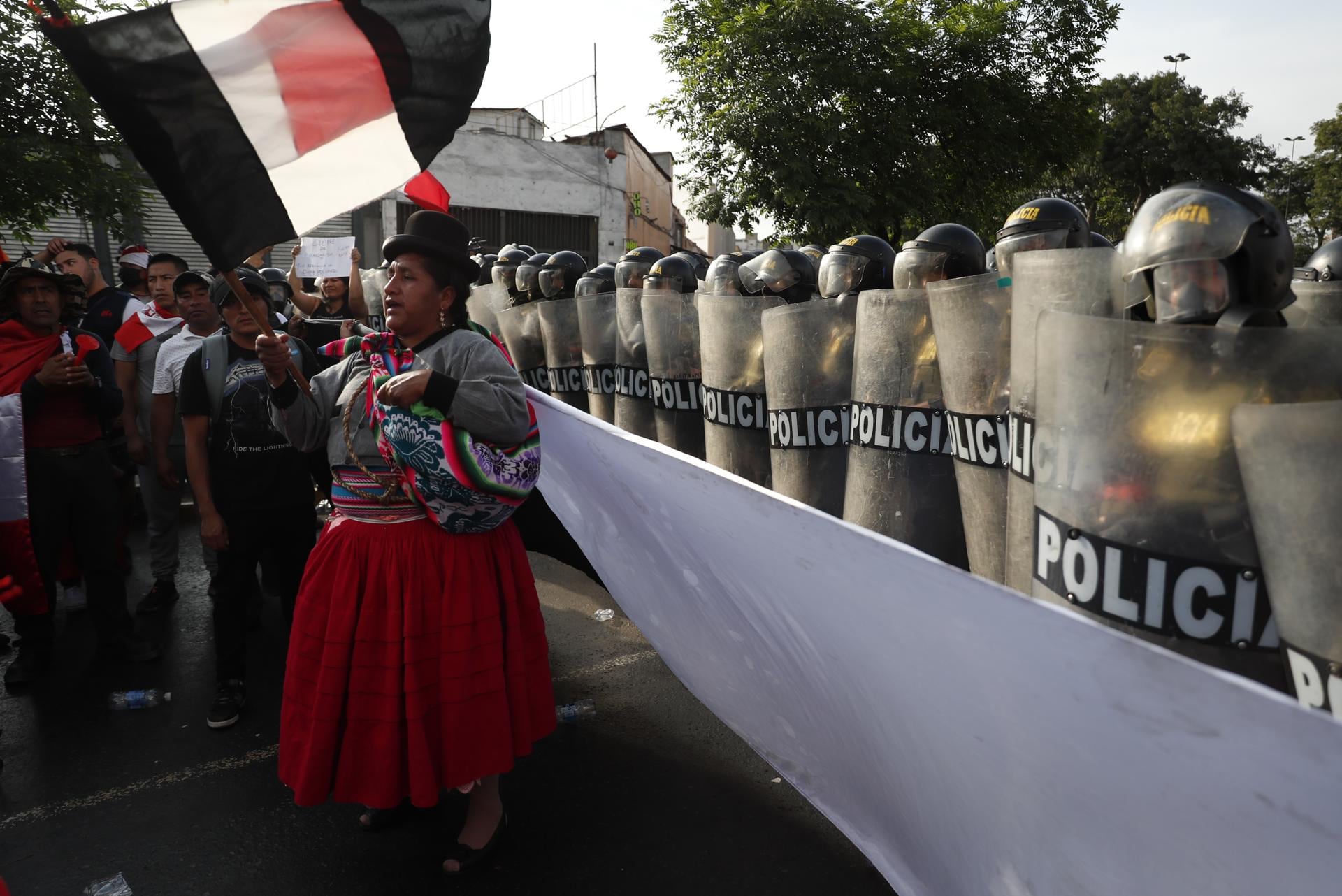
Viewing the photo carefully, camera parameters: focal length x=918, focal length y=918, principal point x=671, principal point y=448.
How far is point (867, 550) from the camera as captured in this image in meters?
1.55

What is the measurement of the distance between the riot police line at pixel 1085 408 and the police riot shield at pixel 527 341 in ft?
6.29

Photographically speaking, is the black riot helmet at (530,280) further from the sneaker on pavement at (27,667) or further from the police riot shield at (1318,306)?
the police riot shield at (1318,306)

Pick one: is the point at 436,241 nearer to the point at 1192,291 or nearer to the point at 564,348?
the point at 1192,291

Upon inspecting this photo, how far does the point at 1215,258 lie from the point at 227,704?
391 centimetres

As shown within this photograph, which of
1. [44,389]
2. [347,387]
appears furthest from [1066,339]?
[44,389]

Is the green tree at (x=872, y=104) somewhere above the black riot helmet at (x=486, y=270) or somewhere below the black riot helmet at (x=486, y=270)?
above

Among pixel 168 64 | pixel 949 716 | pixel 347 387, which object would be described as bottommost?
pixel 949 716

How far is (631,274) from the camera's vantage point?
213 inches

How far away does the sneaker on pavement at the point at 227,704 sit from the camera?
3.87m

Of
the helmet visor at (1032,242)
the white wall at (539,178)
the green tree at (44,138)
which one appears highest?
the white wall at (539,178)

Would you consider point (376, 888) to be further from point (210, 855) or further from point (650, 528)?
point (650, 528)

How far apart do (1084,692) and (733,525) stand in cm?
88

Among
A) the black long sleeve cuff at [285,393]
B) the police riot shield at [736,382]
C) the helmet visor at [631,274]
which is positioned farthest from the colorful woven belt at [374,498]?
the helmet visor at [631,274]

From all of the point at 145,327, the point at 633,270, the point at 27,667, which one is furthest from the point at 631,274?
the point at 27,667
